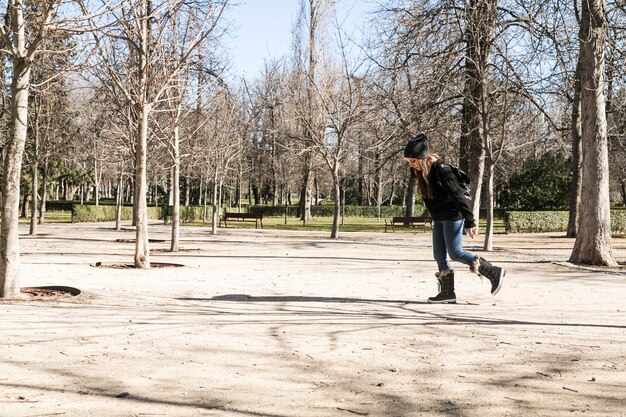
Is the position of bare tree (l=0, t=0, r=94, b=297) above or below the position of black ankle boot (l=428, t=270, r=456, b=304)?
above

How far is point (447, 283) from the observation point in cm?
834

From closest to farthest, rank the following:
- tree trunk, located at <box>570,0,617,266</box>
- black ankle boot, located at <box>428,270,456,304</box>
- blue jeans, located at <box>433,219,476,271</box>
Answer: blue jeans, located at <box>433,219,476,271</box>, black ankle boot, located at <box>428,270,456,304</box>, tree trunk, located at <box>570,0,617,266</box>

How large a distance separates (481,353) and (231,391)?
7.15 feet

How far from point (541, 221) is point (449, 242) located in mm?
26187

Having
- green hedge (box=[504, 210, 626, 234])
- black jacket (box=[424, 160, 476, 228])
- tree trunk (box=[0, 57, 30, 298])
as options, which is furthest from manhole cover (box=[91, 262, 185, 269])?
green hedge (box=[504, 210, 626, 234])

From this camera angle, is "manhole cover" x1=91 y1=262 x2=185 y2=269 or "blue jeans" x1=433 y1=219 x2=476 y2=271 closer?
"blue jeans" x1=433 y1=219 x2=476 y2=271

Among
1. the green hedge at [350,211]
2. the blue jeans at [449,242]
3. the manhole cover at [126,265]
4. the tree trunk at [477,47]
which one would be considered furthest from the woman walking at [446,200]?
the green hedge at [350,211]

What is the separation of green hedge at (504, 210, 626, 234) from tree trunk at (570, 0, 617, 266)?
58.1ft

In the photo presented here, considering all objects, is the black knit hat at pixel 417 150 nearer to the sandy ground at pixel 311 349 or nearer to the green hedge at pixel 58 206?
the sandy ground at pixel 311 349

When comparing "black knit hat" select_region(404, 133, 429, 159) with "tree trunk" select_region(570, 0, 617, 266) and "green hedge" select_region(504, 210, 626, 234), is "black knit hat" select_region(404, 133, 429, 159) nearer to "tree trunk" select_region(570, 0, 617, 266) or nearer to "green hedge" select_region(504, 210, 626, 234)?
"tree trunk" select_region(570, 0, 617, 266)

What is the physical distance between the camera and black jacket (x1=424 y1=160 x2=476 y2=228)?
791 cm

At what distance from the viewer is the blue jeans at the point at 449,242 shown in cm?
803

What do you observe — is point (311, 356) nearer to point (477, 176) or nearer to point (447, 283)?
point (447, 283)

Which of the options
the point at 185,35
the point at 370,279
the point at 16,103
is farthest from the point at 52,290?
Answer: the point at 185,35
